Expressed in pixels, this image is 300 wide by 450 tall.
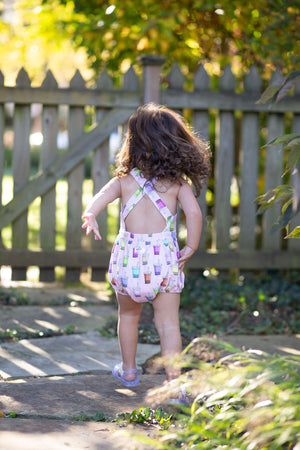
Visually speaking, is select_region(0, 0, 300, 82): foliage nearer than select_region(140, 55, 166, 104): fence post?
No

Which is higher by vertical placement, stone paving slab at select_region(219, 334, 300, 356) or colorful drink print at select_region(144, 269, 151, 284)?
colorful drink print at select_region(144, 269, 151, 284)

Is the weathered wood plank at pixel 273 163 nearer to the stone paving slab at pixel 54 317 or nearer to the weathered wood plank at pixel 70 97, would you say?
the weathered wood plank at pixel 70 97

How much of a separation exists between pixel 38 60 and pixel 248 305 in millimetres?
10510

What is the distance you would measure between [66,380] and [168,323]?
562mm

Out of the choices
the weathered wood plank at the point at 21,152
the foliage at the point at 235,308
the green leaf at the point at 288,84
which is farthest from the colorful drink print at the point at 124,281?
the weathered wood plank at the point at 21,152

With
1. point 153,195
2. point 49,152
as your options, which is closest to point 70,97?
point 49,152

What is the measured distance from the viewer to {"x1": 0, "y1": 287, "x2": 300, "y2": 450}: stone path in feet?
6.61

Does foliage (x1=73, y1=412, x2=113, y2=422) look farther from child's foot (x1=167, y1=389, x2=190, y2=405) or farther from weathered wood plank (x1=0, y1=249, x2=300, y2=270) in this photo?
weathered wood plank (x1=0, y1=249, x2=300, y2=270)

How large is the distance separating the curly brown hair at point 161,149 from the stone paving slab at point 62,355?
3.28 feet

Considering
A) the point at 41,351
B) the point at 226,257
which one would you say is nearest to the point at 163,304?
the point at 41,351

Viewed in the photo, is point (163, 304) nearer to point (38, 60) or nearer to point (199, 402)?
point (199, 402)

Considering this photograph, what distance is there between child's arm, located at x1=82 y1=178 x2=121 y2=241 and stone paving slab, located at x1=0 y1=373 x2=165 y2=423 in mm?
689

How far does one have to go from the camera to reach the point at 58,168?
462 cm

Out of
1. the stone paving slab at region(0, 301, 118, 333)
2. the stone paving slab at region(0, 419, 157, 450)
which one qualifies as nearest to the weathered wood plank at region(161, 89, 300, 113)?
the stone paving slab at region(0, 301, 118, 333)
